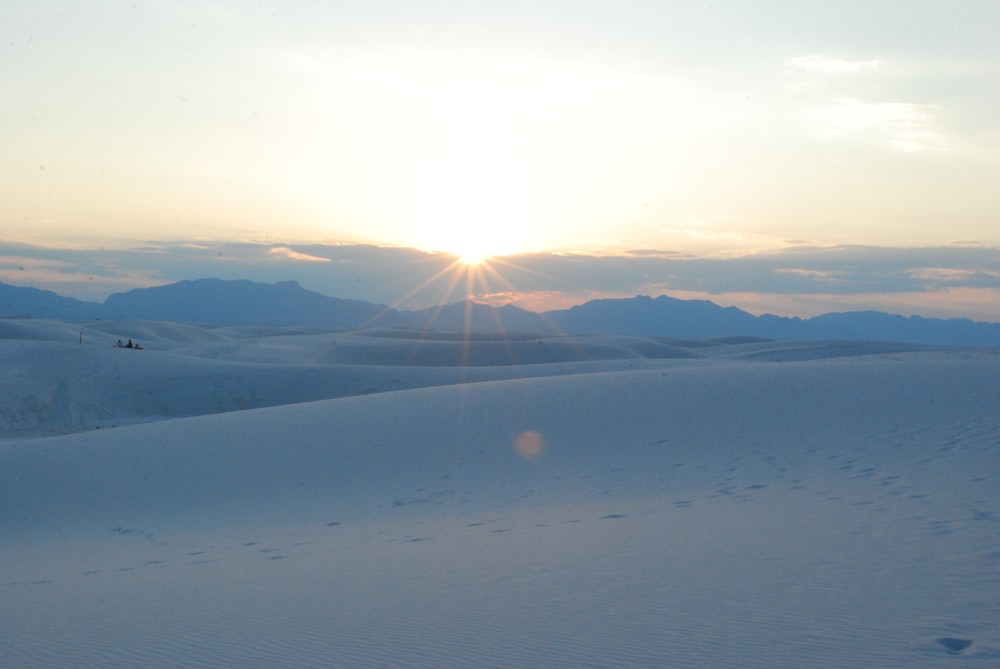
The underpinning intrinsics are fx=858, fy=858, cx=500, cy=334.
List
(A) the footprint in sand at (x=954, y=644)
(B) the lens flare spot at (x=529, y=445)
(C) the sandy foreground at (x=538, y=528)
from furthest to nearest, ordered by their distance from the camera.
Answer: (B) the lens flare spot at (x=529, y=445), (C) the sandy foreground at (x=538, y=528), (A) the footprint in sand at (x=954, y=644)

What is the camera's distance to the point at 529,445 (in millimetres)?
15445

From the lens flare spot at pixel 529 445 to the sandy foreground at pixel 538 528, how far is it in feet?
0.21

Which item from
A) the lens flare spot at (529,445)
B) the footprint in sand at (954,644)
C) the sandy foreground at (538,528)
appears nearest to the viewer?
the footprint in sand at (954,644)

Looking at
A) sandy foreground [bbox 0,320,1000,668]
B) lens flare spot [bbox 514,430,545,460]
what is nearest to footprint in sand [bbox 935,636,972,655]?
sandy foreground [bbox 0,320,1000,668]

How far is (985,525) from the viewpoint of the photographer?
299 inches

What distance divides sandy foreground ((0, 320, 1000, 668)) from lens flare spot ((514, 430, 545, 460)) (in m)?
0.07

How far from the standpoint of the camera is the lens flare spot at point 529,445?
586 inches

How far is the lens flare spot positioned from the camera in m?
14.9

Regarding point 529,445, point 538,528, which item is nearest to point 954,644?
point 538,528

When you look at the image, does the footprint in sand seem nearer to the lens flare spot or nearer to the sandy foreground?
the sandy foreground

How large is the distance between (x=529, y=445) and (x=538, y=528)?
561 centimetres

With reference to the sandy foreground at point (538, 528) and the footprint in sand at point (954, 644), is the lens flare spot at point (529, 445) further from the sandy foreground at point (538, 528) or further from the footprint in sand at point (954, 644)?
the footprint in sand at point (954, 644)

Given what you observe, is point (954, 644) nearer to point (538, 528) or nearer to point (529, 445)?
point (538, 528)

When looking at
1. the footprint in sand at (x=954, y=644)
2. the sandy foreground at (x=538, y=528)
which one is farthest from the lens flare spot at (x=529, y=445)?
the footprint in sand at (x=954, y=644)
